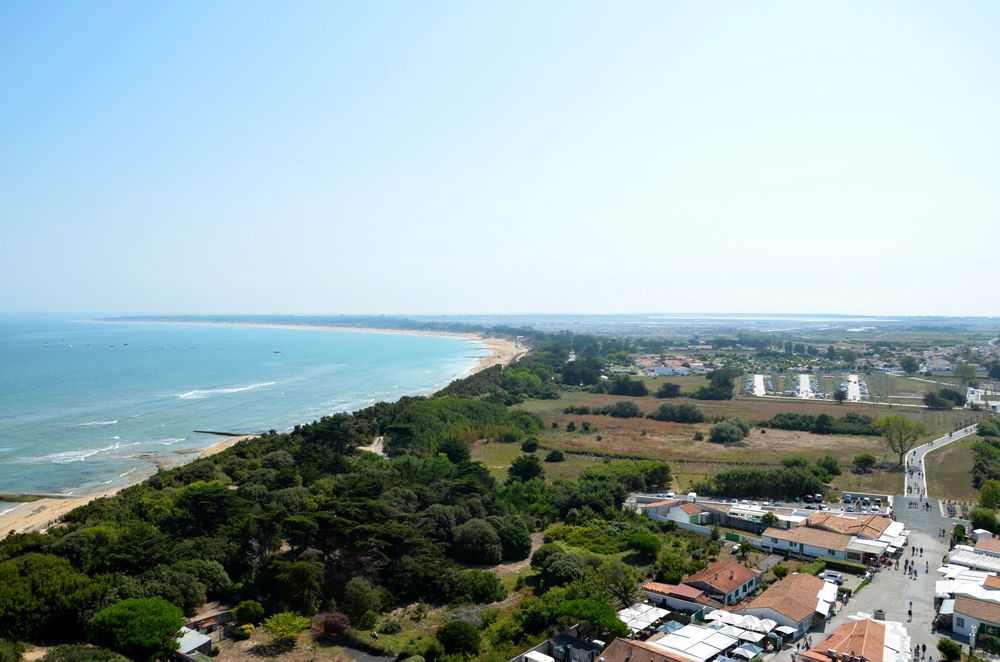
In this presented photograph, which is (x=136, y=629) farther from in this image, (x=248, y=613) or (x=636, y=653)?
(x=636, y=653)

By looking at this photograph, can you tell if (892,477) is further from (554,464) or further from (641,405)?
(641,405)

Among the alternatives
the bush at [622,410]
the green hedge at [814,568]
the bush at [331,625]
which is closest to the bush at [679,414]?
the bush at [622,410]

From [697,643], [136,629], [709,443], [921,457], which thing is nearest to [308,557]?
[136,629]

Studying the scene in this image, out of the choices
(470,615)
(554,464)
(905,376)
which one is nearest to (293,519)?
(470,615)

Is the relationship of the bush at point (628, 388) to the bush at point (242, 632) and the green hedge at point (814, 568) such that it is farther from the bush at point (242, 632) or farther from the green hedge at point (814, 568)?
the bush at point (242, 632)

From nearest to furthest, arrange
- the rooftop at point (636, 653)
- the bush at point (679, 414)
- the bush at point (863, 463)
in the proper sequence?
1. the rooftop at point (636, 653)
2. the bush at point (863, 463)
3. the bush at point (679, 414)

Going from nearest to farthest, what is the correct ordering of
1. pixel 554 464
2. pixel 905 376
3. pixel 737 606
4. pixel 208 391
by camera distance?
pixel 737 606 < pixel 554 464 < pixel 208 391 < pixel 905 376
